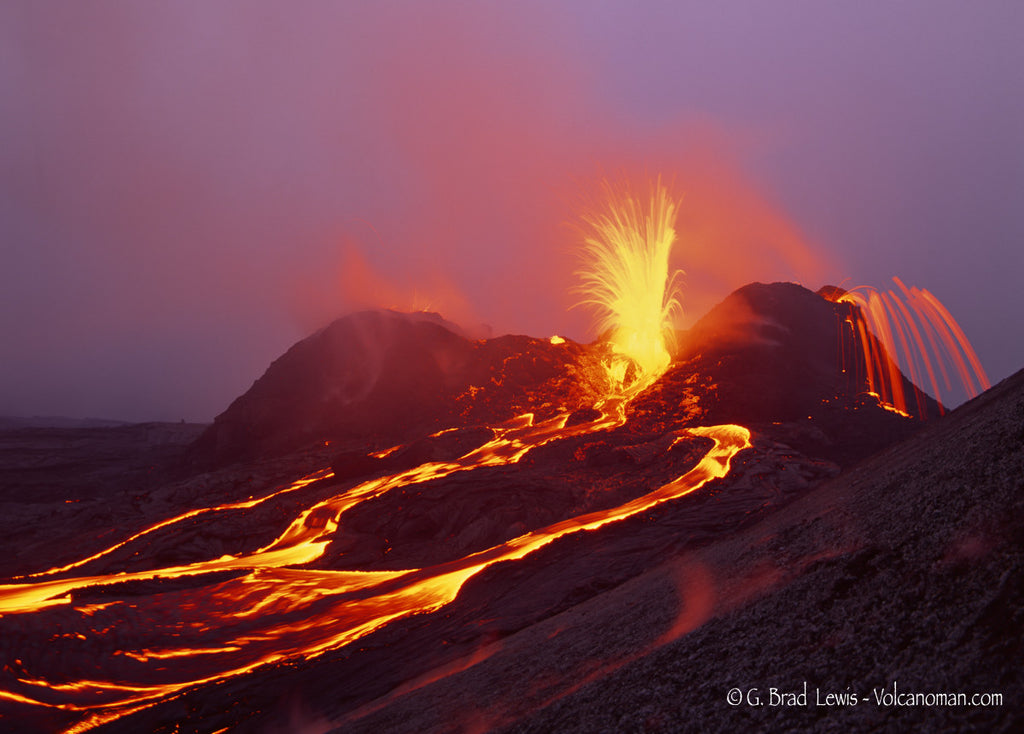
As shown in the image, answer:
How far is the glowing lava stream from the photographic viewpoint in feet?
44.1

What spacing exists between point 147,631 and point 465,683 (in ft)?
38.5

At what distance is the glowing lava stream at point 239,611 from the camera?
1345cm

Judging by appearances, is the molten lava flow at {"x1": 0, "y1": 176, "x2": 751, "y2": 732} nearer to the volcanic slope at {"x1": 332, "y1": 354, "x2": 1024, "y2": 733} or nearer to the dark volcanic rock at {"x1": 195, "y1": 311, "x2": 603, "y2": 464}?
the volcanic slope at {"x1": 332, "y1": 354, "x2": 1024, "y2": 733}

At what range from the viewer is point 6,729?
38.2ft

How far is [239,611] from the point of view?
17562 millimetres

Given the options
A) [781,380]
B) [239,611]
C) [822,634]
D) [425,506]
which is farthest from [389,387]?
Answer: [822,634]

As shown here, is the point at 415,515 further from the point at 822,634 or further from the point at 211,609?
the point at 822,634

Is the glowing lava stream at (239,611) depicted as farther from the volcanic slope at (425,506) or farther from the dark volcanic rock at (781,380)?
the dark volcanic rock at (781,380)

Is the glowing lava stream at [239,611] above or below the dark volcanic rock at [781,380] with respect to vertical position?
below

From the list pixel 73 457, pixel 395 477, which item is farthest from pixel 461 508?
pixel 73 457

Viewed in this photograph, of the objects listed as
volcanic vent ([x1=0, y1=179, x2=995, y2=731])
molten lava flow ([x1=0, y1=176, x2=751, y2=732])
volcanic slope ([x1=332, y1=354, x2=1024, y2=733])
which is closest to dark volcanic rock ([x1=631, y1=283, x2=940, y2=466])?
volcanic vent ([x1=0, y1=179, x2=995, y2=731])

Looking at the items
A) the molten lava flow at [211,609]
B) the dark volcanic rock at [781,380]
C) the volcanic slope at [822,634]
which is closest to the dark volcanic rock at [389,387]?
the dark volcanic rock at [781,380]

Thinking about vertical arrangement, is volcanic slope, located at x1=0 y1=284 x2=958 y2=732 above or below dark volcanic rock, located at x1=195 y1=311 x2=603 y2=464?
below

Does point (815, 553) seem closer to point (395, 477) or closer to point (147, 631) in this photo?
point (147, 631)
